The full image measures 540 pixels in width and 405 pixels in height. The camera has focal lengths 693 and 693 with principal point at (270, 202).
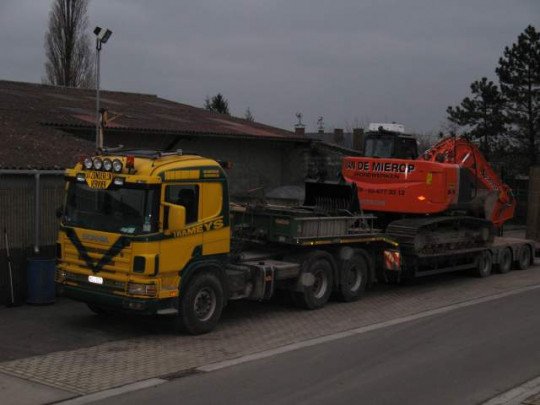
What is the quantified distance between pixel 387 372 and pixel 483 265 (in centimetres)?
1082

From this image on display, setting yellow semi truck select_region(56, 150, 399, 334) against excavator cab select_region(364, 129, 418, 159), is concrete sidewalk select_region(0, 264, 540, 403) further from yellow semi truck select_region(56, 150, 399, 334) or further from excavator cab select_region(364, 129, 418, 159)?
excavator cab select_region(364, 129, 418, 159)

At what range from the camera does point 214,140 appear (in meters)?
23.0

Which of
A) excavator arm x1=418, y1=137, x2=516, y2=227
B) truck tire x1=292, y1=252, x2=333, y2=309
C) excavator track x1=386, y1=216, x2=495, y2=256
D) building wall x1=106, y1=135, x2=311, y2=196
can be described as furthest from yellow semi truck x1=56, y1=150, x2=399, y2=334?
building wall x1=106, y1=135, x2=311, y2=196

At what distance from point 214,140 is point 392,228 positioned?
896 cm

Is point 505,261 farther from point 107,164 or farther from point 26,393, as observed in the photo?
point 26,393

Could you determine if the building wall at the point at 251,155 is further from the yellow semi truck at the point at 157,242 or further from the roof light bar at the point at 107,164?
the roof light bar at the point at 107,164

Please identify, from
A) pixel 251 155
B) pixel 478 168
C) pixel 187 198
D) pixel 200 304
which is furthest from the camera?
pixel 251 155

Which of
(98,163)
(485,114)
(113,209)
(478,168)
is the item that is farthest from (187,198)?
(485,114)

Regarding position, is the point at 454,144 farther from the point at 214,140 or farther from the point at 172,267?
the point at 172,267

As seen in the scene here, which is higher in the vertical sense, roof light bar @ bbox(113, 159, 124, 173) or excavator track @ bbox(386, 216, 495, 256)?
roof light bar @ bbox(113, 159, 124, 173)

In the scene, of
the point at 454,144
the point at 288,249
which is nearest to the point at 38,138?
the point at 288,249

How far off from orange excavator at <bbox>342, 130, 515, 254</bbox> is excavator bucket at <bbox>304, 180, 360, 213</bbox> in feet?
1.70

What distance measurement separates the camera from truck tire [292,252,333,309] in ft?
42.5

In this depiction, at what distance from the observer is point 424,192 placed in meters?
16.2
